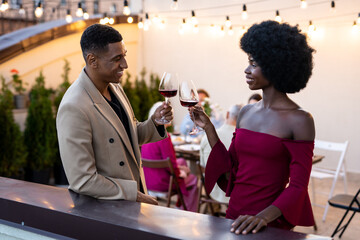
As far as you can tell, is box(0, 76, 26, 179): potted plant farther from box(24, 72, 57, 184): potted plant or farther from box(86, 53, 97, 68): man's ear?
box(86, 53, 97, 68): man's ear

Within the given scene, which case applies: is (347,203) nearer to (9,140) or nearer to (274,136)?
(274,136)

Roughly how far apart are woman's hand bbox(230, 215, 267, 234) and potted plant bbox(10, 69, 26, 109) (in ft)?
A: 17.0

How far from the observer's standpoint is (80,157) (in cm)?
163

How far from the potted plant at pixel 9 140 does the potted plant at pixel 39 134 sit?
0.24 metres

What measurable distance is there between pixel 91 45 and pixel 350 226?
392 cm

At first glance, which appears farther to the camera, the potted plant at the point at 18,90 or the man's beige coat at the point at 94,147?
the potted plant at the point at 18,90

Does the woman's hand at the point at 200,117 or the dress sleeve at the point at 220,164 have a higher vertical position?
the woman's hand at the point at 200,117

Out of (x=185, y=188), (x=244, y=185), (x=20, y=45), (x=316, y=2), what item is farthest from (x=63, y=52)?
(x=244, y=185)

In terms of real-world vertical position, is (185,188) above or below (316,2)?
below

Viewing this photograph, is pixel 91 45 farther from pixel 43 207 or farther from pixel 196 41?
pixel 196 41

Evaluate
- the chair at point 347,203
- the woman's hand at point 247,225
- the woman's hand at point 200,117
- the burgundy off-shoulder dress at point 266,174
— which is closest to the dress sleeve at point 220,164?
the burgundy off-shoulder dress at point 266,174

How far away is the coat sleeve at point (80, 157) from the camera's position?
1620mm

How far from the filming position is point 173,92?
6.49 ft

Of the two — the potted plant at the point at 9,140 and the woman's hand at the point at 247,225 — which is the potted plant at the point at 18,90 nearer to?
the potted plant at the point at 9,140
